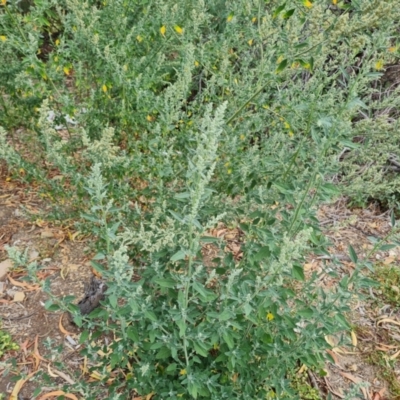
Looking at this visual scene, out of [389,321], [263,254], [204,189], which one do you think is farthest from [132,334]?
[389,321]

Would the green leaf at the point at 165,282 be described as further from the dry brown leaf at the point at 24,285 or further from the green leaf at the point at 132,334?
the dry brown leaf at the point at 24,285

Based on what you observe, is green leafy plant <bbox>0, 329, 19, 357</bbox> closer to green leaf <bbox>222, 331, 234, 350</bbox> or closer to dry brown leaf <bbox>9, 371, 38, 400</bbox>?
dry brown leaf <bbox>9, 371, 38, 400</bbox>

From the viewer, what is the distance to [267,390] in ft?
6.77

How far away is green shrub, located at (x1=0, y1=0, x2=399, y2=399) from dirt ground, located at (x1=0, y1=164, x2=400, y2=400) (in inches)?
12.8

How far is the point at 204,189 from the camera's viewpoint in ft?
4.52

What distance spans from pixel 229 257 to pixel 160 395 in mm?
710

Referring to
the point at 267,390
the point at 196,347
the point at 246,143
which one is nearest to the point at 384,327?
the point at 267,390

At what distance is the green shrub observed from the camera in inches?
61.1

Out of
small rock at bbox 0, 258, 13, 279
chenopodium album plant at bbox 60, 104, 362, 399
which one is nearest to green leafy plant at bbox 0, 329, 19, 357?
small rock at bbox 0, 258, 13, 279

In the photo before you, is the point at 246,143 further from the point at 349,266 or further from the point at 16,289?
the point at 16,289

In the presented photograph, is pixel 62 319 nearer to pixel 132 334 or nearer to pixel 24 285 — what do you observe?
pixel 24 285

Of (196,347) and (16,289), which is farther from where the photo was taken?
(16,289)

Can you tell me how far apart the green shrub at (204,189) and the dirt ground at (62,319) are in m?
0.33

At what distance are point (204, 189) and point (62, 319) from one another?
1782 mm
